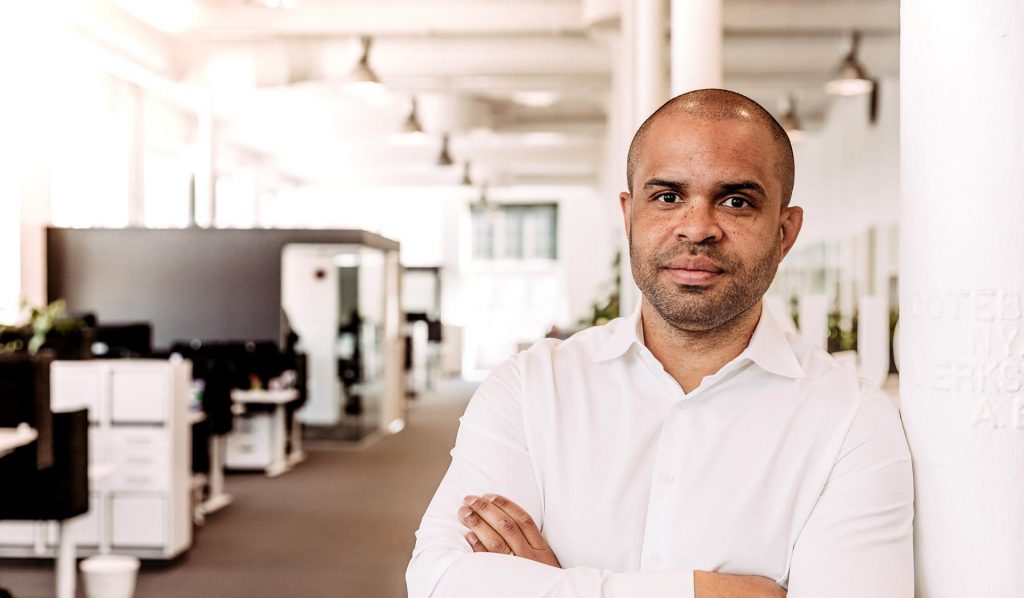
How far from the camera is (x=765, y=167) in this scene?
5.16ft

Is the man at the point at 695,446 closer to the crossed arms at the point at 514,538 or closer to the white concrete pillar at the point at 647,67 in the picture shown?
the crossed arms at the point at 514,538

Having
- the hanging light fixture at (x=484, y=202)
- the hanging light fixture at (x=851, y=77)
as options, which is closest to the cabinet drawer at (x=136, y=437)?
the hanging light fixture at (x=851, y=77)

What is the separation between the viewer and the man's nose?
1.52 m

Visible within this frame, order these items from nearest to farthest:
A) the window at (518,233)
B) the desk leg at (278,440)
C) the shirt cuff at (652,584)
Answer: the shirt cuff at (652,584) < the desk leg at (278,440) < the window at (518,233)

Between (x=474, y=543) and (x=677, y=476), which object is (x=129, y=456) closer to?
(x=474, y=543)

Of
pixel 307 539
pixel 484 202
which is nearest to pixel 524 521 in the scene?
pixel 307 539

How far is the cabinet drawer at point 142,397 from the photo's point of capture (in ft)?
20.4

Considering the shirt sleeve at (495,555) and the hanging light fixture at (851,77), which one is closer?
the shirt sleeve at (495,555)

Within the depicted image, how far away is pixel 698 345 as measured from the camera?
1664 millimetres

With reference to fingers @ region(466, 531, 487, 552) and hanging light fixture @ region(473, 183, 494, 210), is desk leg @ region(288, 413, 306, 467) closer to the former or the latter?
fingers @ region(466, 531, 487, 552)

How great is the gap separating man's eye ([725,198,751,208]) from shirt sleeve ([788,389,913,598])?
38 cm

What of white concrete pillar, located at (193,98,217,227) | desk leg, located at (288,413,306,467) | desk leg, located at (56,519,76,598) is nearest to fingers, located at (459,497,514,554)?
desk leg, located at (56,519,76,598)

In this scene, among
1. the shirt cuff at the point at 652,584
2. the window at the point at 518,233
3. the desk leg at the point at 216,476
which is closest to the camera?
the shirt cuff at the point at 652,584

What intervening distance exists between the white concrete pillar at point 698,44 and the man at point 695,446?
3.44 metres
